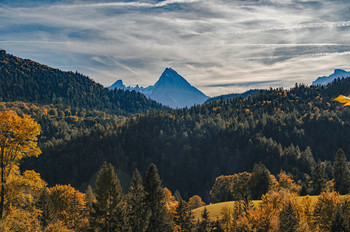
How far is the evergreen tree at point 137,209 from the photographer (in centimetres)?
4486

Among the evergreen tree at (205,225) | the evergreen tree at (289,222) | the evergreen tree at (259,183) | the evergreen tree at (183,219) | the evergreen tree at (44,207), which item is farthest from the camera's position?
the evergreen tree at (259,183)

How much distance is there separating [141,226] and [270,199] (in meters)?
28.0

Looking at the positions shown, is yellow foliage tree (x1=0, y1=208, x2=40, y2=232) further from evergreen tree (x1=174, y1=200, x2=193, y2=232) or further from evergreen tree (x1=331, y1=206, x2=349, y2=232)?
evergreen tree (x1=174, y1=200, x2=193, y2=232)

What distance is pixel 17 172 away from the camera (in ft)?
63.0

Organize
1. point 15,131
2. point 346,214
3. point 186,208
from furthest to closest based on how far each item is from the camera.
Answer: point 186,208, point 346,214, point 15,131

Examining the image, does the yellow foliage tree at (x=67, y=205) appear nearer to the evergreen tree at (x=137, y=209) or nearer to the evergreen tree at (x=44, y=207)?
the evergreen tree at (x=44, y=207)

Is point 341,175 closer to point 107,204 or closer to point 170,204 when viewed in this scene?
point 170,204

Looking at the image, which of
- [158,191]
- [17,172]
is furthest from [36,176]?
[158,191]

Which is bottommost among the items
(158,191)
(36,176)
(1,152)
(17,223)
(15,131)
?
(158,191)

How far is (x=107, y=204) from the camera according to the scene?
38.2 m

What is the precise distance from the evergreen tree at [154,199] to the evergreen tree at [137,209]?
3.40ft

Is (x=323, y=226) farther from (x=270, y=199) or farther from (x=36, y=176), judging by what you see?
(x=36, y=176)

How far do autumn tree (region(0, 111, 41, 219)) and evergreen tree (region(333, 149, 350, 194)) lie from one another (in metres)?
102

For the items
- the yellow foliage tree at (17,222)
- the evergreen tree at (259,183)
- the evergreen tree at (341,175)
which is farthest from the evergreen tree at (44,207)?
the evergreen tree at (341,175)
